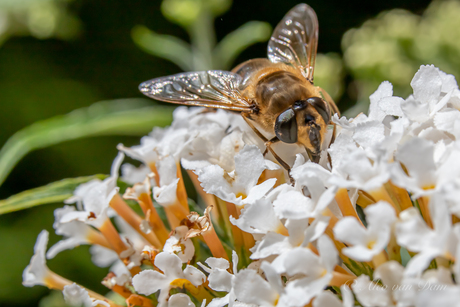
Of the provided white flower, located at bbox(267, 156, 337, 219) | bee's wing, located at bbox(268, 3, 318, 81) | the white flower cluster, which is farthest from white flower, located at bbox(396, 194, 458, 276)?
bee's wing, located at bbox(268, 3, 318, 81)

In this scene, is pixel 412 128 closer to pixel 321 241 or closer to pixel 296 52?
pixel 321 241

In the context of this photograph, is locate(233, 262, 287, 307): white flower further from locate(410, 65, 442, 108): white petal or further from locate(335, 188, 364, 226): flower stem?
locate(410, 65, 442, 108): white petal

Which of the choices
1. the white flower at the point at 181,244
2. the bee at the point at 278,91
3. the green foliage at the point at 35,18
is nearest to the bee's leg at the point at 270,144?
the bee at the point at 278,91

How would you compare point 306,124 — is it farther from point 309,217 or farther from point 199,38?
point 199,38

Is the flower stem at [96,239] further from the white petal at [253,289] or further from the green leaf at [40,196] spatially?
the white petal at [253,289]

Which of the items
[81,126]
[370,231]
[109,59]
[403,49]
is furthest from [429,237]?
[109,59]

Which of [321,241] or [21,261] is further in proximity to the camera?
[21,261]

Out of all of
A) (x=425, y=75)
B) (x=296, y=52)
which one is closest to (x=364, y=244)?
(x=425, y=75)
